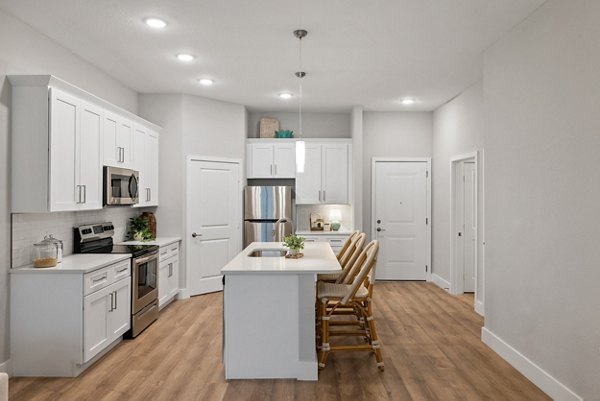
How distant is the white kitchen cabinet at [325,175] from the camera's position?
6531 mm

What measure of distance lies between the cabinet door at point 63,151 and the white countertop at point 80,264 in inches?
17.9

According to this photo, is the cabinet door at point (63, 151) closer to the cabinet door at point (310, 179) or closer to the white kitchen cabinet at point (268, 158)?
the white kitchen cabinet at point (268, 158)

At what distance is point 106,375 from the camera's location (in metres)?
3.21

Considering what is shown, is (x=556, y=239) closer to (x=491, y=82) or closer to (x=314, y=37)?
(x=491, y=82)

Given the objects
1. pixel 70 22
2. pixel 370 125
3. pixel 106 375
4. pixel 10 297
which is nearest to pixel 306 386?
pixel 106 375

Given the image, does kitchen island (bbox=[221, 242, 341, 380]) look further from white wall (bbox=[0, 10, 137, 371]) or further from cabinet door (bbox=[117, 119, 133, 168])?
cabinet door (bbox=[117, 119, 133, 168])

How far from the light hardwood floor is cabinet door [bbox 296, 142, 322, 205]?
8.43 feet

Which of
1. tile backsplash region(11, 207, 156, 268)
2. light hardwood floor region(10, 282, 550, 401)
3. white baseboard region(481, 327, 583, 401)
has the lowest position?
light hardwood floor region(10, 282, 550, 401)

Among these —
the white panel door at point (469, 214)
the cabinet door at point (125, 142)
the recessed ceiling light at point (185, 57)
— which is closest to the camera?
the recessed ceiling light at point (185, 57)

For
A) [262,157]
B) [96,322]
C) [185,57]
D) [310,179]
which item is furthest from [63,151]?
[310,179]

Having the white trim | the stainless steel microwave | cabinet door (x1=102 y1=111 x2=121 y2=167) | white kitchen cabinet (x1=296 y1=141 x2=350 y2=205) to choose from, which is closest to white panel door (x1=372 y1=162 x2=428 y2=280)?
white kitchen cabinet (x1=296 y1=141 x2=350 y2=205)

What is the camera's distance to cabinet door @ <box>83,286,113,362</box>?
3.21 m

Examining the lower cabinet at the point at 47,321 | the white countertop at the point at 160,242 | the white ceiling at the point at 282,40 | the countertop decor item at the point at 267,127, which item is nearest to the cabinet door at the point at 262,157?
the countertop decor item at the point at 267,127

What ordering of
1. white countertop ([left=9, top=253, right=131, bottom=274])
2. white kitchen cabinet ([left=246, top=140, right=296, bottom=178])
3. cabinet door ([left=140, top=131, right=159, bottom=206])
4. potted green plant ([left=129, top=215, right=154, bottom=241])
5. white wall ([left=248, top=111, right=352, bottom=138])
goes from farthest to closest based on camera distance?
white wall ([left=248, top=111, right=352, bottom=138]) → white kitchen cabinet ([left=246, top=140, right=296, bottom=178]) → cabinet door ([left=140, top=131, right=159, bottom=206]) → potted green plant ([left=129, top=215, right=154, bottom=241]) → white countertop ([left=9, top=253, right=131, bottom=274])
